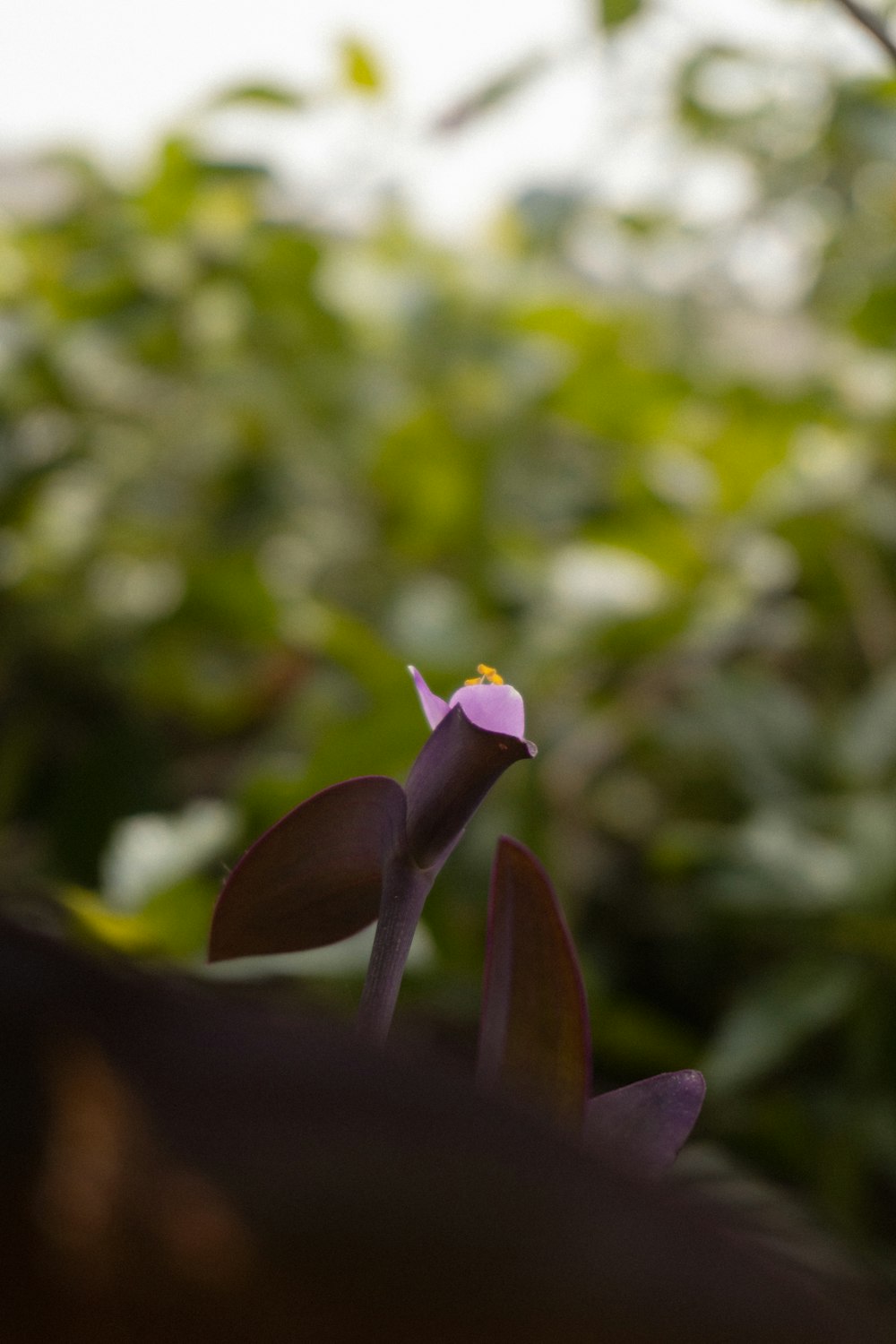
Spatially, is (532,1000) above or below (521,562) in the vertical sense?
below

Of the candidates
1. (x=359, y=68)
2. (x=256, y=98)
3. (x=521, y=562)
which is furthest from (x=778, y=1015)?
(x=359, y=68)

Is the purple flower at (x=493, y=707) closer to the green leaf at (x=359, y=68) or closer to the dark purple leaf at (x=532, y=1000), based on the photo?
the dark purple leaf at (x=532, y=1000)

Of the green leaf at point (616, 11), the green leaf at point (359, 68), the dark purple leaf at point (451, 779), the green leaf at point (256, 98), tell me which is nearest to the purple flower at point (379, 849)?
the dark purple leaf at point (451, 779)

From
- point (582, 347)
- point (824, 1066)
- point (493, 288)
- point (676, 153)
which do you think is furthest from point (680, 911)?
point (676, 153)

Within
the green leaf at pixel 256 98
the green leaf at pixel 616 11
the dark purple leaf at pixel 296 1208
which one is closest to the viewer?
the dark purple leaf at pixel 296 1208

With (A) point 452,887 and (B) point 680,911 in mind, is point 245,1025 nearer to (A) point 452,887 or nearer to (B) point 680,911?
(A) point 452,887

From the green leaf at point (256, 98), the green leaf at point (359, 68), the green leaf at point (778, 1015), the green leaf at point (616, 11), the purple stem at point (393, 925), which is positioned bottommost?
the purple stem at point (393, 925)

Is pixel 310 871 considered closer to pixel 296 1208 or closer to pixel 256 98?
pixel 296 1208

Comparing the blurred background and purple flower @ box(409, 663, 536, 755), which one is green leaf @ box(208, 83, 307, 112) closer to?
the blurred background
